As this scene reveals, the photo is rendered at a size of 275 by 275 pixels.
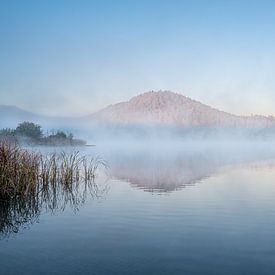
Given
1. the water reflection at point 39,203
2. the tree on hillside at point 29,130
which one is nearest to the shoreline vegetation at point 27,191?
the water reflection at point 39,203

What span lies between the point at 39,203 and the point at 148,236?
25.1ft

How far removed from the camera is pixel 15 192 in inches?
773

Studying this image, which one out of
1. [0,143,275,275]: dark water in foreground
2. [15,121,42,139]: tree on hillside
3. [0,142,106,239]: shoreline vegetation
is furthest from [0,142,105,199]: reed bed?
[15,121,42,139]: tree on hillside

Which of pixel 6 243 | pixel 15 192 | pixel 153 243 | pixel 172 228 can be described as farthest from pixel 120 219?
pixel 15 192

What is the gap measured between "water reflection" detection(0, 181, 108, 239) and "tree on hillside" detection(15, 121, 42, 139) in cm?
6544

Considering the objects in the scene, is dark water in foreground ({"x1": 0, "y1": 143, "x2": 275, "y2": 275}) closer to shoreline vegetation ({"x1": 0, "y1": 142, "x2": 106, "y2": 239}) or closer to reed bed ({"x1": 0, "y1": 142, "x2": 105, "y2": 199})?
shoreline vegetation ({"x1": 0, "y1": 142, "x2": 106, "y2": 239})

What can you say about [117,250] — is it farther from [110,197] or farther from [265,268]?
[110,197]

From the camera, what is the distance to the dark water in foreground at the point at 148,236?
34.4 ft

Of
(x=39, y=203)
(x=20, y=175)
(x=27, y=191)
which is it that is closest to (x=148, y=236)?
Result: (x=39, y=203)

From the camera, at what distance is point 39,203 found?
19.2m

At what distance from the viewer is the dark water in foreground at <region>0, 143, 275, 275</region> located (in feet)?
34.4

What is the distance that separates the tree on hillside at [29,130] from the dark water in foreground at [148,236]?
69.1m

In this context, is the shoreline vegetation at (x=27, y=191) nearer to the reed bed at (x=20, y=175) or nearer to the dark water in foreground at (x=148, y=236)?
the reed bed at (x=20, y=175)

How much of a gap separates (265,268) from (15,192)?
12.9 metres
